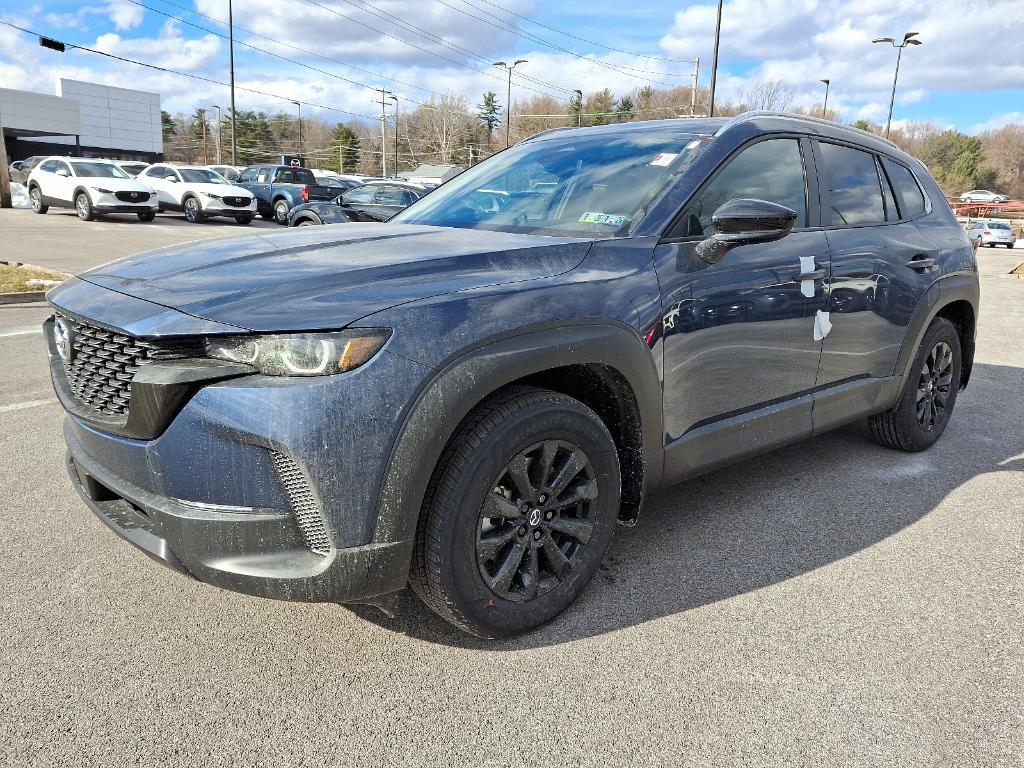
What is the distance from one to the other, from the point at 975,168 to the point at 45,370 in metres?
91.5

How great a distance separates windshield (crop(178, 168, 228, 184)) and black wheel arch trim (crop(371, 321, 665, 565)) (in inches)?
927

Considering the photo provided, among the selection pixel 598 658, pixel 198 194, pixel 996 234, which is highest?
pixel 198 194

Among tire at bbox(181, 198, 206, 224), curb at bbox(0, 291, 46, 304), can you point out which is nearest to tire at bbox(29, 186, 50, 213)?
tire at bbox(181, 198, 206, 224)

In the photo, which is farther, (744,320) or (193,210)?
(193,210)

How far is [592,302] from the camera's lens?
2596mm

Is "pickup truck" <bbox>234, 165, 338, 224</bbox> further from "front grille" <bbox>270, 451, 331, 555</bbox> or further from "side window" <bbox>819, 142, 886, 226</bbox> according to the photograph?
"front grille" <bbox>270, 451, 331, 555</bbox>

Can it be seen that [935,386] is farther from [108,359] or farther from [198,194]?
[198,194]

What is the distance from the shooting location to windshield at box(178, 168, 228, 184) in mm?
23636

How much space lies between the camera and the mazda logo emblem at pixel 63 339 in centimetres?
252

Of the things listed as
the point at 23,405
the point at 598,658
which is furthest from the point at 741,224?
the point at 23,405

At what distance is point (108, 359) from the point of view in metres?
2.31

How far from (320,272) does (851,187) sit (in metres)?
2.82

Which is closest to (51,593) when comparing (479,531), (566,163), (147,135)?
(479,531)

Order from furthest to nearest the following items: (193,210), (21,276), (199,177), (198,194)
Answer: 1. (199,177)
2. (193,210)
3. (198,194)
4. (21,276)
